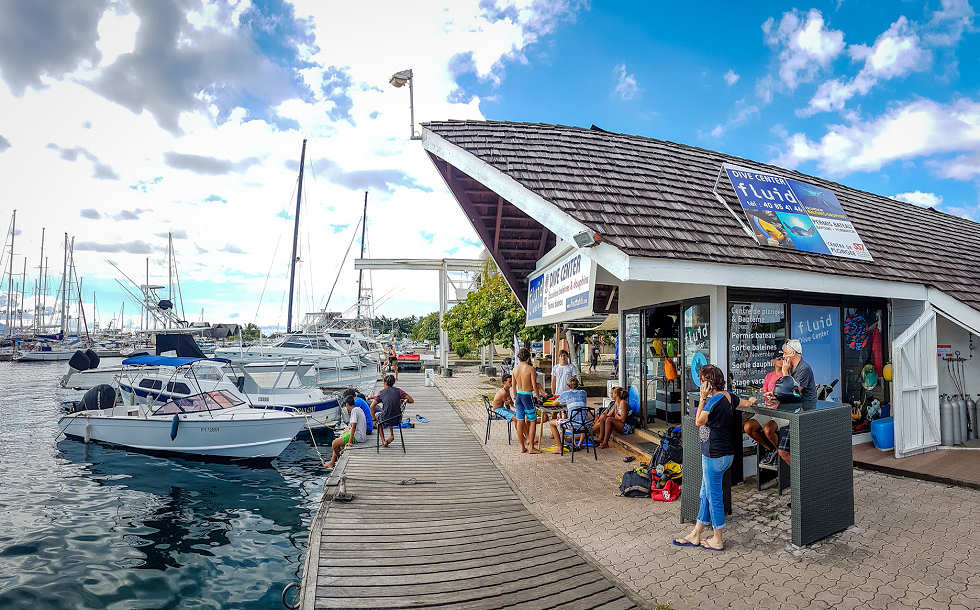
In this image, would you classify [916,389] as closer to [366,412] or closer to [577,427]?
[577,427]

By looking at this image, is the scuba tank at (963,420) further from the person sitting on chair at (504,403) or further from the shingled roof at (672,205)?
the person sitting on chair at (504,403)

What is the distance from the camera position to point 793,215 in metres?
8.27

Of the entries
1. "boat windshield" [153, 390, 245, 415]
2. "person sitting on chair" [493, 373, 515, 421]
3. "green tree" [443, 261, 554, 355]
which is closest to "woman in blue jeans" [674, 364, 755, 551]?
"person sitting on chair" [493, 373, 515, 421]

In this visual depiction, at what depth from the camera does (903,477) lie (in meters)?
7.16

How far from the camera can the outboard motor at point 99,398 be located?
1709 centimetres

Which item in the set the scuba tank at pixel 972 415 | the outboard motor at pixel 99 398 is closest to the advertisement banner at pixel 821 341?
the scuba tank at pixel 972 415

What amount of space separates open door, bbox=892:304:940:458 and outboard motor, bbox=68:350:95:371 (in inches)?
1016

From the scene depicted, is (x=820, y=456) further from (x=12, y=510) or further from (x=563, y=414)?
(x=12, y=510)

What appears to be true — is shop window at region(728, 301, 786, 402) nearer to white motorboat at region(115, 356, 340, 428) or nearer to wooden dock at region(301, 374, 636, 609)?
wooden dock at region(301, 374, 636, 609)

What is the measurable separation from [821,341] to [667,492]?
4.04 m

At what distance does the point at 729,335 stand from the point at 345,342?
30.3 meters

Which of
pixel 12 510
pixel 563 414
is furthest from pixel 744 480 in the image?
pixel 12 510

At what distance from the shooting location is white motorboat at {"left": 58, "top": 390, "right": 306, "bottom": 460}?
41.2 feet

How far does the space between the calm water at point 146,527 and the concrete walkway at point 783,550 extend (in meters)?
4.09
